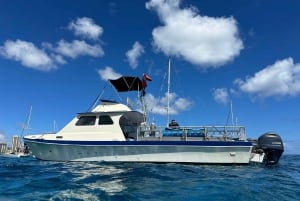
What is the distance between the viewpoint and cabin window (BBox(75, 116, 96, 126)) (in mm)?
16884

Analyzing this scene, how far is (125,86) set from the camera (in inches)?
739

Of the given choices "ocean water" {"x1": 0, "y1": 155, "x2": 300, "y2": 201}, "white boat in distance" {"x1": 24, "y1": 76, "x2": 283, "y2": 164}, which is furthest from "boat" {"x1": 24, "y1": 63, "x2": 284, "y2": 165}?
"ocean water" {"x1": 0, "y1": 155, "x2": 300, "y2": 201}

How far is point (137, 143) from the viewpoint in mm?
15211

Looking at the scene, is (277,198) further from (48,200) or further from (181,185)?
(48,200)

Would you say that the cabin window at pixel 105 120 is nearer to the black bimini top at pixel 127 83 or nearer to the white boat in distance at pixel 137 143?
the white boat in distance at pixel 137 143

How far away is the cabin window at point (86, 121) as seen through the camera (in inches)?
665

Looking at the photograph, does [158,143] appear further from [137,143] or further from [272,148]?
[272,148]

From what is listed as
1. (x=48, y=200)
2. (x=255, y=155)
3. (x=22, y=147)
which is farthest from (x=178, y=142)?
(x=22, y=147)

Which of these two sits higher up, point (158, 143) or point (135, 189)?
point (158, 143)

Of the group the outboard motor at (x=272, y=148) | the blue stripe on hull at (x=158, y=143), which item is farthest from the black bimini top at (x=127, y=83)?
the outboard motor at (x=272, y=148)

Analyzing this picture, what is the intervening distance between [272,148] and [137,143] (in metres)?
7.18

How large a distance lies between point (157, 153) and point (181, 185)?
6697mm

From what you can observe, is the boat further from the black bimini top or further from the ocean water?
the ocean water

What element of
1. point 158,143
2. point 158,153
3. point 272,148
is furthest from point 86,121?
point 272,148
